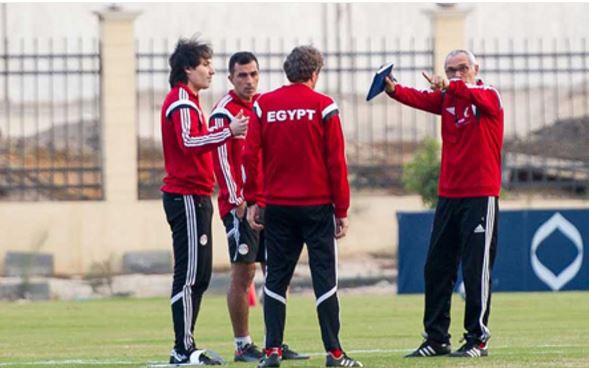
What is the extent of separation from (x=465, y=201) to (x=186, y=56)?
2.18 meters

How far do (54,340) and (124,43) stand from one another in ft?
51.7

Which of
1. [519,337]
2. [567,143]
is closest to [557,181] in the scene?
[567,143]

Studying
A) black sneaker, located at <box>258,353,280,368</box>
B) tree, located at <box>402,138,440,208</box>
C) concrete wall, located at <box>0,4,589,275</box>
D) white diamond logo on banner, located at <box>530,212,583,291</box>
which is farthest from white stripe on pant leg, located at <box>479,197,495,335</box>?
concrete wall, located at <box>0,4,589,275</box>

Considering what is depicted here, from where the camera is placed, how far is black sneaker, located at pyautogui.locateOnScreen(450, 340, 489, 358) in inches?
439

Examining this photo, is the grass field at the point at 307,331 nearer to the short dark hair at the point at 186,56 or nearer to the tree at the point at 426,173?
the short dark hair at the point at 186,56

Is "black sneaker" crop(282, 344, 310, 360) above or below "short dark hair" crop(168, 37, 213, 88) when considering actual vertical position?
below

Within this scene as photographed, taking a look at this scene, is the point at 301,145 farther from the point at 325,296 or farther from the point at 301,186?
the point at 325,296

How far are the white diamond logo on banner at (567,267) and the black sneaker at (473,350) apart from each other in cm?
1399

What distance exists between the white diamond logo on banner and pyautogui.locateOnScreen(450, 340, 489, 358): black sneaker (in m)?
14.0

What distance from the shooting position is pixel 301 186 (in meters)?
10.4

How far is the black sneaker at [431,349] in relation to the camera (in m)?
11.3

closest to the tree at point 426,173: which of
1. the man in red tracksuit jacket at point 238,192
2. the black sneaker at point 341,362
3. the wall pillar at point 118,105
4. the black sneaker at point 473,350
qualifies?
the wall pillar at point 118,105

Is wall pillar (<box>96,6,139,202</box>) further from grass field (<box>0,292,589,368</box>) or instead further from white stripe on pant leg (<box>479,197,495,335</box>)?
white stripe on pant leg (<box>479,197,495,335</box>)

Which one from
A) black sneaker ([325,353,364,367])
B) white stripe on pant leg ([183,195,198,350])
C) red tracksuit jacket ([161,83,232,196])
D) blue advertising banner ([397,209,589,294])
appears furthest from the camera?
blue advertising banner ([397,209,589,294])
